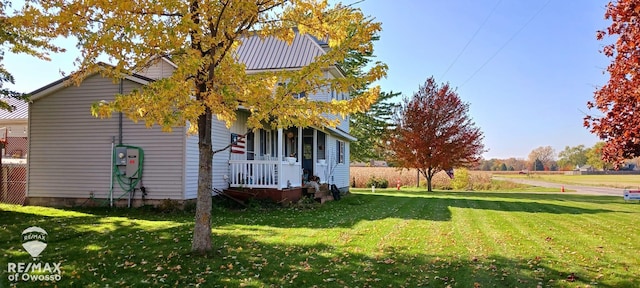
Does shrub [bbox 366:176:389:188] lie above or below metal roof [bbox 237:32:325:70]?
below

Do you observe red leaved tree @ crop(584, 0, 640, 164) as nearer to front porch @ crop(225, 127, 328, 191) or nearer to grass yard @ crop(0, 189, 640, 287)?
grass yard @ crop(0, 189, 640, 287)

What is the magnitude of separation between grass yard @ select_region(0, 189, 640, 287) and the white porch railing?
1966 mm

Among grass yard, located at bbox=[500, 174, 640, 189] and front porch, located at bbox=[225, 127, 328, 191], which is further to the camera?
grass yard, located at bbox=[500, 174, 640, 189]

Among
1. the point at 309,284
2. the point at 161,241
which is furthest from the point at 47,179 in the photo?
the point at 309,284

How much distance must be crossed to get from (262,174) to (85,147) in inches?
201

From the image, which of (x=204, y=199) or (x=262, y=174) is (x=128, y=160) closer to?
(x=262, y=174)

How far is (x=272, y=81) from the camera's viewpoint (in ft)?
21.2

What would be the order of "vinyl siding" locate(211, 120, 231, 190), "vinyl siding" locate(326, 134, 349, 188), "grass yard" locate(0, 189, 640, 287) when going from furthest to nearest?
"vinyl siding" locate(326, 134, 349, 188) < "vinyl siding" locate(211, 120, 231, 190) < "grass yard" locate(0, 189, 640, 287)

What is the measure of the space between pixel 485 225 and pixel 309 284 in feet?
20.3

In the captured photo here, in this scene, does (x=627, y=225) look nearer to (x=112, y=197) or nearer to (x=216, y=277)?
(x=216, y=277)

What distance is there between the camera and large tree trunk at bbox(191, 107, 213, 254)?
19.8ft

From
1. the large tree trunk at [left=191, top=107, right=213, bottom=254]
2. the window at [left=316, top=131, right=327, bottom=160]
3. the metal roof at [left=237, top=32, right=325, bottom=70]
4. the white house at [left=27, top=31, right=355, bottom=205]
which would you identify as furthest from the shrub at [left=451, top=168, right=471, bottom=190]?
the large tree trunk at [left=191, top=107, right=213, bottom=254]

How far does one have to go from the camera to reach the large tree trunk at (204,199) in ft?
19.8

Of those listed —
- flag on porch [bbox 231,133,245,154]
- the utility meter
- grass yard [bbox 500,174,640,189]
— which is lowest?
grass yard [bbox 500,174,640,189]
